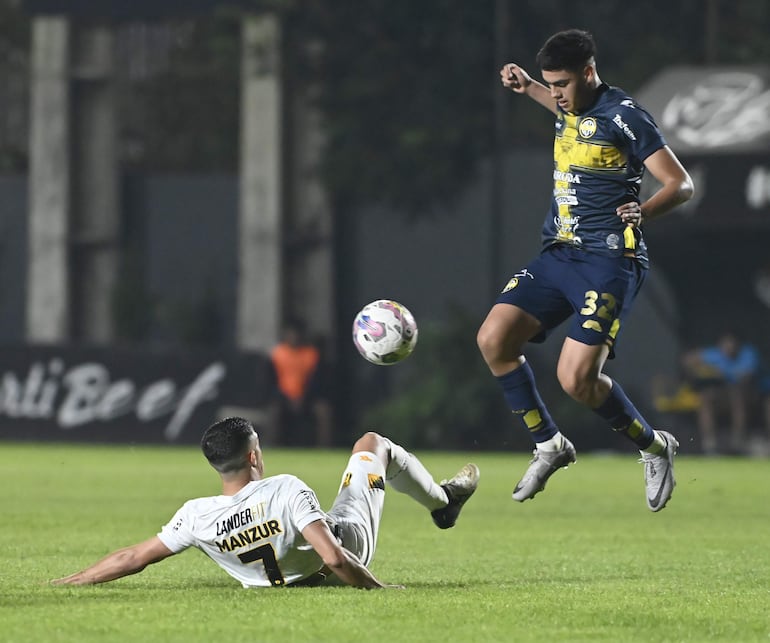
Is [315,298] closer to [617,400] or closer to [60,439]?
[60,439]

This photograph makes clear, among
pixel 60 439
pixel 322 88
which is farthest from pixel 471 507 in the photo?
pixel 322 88

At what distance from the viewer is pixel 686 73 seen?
79.2 feet

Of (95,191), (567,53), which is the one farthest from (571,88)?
(95,191)

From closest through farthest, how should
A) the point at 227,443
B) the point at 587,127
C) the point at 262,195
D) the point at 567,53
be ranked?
the point at 227,443
the point at 567,53
the point at 587,127
the point at 262,195

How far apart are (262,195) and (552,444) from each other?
17.1 meters

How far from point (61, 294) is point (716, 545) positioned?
17.7 meters

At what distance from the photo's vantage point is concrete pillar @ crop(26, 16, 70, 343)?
27.2 metres

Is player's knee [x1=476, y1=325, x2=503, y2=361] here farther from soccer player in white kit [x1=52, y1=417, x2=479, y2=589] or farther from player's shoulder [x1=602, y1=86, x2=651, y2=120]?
soccer player in white kit [x1=52, y1=417, x2=479, y2=589]

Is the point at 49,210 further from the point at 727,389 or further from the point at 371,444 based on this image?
the point at 371,444

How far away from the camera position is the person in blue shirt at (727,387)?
24016 mm

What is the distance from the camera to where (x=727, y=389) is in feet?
79.8

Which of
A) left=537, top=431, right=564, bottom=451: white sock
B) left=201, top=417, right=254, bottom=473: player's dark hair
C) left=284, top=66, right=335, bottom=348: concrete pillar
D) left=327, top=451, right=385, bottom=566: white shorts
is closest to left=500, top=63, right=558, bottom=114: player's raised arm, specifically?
left=537, top=431, right=564, bottom=451: white sock

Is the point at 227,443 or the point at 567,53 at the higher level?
the point at 567,53

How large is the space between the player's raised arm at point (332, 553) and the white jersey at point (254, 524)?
42mm
